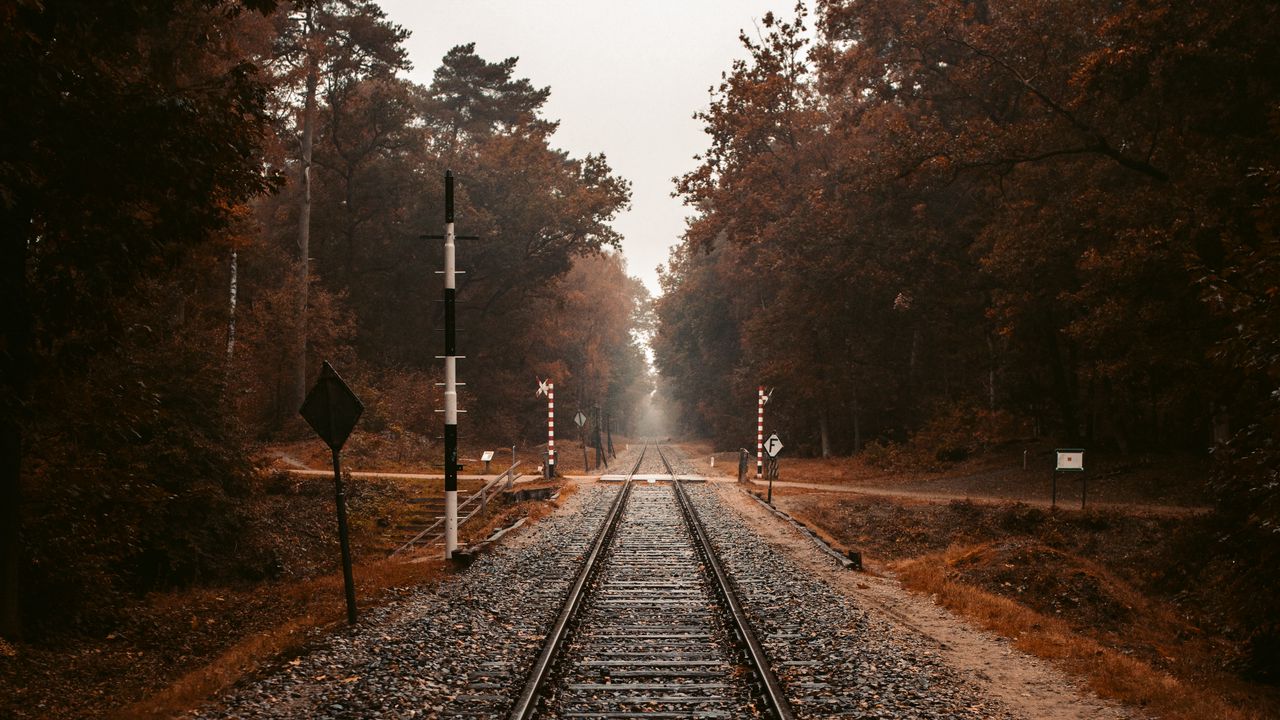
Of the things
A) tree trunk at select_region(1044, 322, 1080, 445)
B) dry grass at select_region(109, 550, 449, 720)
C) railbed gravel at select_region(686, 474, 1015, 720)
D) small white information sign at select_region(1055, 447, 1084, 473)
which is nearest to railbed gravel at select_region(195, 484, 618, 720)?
dry grass at select_region(109, 550, 449, 720)

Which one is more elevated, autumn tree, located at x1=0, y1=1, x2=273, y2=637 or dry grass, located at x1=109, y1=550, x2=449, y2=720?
autumn tree, located at x1=0, y1=1, x2=273, y2=637

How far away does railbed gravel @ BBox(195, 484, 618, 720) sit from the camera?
20.6 feet

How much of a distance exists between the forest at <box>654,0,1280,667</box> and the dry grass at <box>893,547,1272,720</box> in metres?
1.87

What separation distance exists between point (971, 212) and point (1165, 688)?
24030 mm

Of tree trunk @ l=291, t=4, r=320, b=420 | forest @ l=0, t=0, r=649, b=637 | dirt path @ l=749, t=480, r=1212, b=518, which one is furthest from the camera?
tree trunk @ l=291, t=4, r=320, b=420

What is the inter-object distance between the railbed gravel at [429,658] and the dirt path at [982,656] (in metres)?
3.82

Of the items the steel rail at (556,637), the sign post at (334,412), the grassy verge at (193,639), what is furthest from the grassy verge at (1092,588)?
the grassy verge at (193,639)

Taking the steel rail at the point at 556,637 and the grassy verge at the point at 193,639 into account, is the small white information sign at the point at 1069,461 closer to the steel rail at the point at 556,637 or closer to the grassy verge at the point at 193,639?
the steel rail at the point at 556,637

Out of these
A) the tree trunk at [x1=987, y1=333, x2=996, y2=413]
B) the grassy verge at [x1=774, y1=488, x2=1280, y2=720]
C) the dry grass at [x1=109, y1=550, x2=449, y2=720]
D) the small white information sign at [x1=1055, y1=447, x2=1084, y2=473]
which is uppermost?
the tree trunk at [x1=987, y1=333, x2=996, y2=413]

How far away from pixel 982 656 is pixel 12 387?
8941mm

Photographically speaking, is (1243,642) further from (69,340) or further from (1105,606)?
(69,340)

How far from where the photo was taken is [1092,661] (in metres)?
7.96

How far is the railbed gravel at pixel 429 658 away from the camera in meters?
6.29

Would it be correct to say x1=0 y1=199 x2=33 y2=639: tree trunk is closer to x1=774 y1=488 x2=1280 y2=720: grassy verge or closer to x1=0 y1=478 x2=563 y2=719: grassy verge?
x1=0 y1=478 x2=563 y2=719: grassy verge
